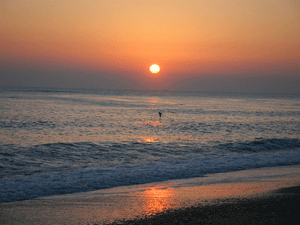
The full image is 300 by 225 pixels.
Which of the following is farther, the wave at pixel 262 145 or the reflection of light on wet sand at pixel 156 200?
the wave at pixel 262 145

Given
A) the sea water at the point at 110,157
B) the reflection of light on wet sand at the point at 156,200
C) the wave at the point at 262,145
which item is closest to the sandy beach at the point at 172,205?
the reflection of light on wet sand at the point at 156,200

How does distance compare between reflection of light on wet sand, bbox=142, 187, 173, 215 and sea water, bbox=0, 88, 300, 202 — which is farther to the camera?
sea water, bbox=0, 88, 300, 202

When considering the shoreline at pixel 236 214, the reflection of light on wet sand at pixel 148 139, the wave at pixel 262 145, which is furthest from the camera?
→ the reflection of light on wet sand at pixel 148 139

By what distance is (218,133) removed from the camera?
67.2ft

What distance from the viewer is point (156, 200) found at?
6.25 meters

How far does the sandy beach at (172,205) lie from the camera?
506 cm

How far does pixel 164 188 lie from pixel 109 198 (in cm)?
176

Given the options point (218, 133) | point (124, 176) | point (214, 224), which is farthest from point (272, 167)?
point (218, 133)

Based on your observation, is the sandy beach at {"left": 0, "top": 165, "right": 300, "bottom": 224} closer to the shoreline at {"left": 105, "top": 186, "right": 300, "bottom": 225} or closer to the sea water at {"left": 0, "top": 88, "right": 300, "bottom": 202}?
the shoreline at {"left": 105, "top": 186, "right": 300, "bottom": 225}

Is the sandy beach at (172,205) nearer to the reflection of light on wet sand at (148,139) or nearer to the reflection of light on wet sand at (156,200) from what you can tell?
the reflection of light on wet sand at (156,200)

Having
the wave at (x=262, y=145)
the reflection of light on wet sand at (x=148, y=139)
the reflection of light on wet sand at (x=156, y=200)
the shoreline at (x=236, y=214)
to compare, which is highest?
the shoreline at (x=236, y=214)

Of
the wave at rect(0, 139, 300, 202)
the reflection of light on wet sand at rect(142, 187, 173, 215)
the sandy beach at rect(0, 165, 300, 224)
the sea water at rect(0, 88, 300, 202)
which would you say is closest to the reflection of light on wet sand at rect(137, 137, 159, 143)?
the sea water at rect(0, 88, 300, 202)

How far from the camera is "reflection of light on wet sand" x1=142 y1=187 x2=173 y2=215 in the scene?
18.3 ft

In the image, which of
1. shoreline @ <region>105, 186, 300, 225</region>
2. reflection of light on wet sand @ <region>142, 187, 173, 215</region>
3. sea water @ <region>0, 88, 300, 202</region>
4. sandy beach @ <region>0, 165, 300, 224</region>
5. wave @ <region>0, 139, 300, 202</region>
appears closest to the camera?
shoreline @ <region>105, 186, 300, 225</region>
